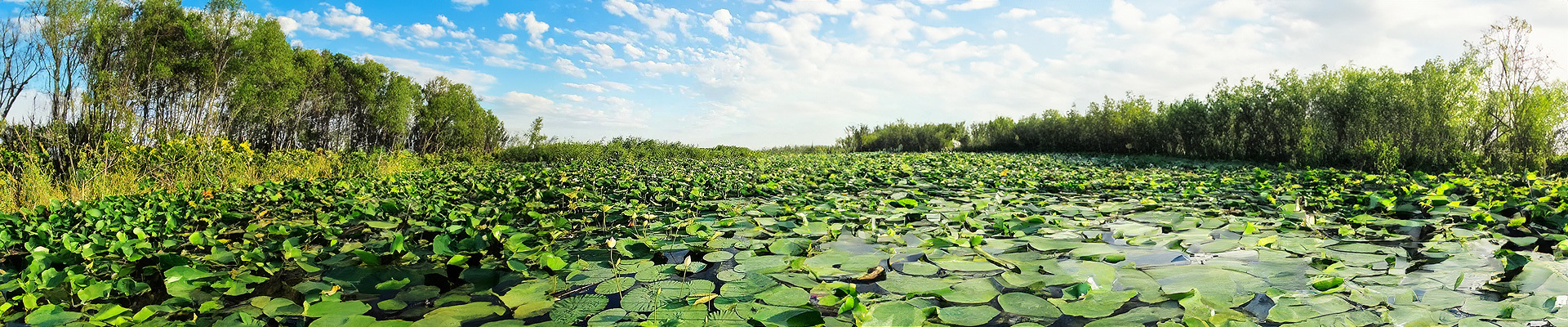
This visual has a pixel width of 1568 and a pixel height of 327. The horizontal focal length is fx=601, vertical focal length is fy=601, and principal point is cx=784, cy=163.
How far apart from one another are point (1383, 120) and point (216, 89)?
67.2ft

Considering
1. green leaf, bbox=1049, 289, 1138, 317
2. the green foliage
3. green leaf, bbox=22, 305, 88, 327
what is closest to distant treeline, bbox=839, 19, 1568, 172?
the green foliage

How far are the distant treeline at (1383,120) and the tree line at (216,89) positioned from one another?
15.6 meters

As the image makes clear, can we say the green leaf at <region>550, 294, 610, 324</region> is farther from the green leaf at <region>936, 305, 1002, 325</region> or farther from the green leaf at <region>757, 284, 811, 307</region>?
the green leaf at <region>936, 305, 1002, 325</region>

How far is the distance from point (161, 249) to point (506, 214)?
4.13 feet

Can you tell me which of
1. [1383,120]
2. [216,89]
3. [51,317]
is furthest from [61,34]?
[1383,120]

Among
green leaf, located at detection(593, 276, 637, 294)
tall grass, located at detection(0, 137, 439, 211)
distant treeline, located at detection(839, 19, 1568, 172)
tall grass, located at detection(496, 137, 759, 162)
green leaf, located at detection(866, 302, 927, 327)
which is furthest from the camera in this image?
tall grass, located at detection(496, 137, 759, 162)

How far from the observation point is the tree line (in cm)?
804

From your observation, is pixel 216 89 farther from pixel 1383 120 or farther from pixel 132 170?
pixel 1383 120

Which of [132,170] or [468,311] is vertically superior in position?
[132,170]

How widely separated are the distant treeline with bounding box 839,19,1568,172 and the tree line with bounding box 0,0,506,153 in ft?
51.0

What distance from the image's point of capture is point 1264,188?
477 centimetres

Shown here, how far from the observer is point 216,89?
39.2 ft

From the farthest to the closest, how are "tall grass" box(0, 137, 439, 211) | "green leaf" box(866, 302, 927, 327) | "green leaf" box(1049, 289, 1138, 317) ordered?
"tall grass" box(0, 137, 439, 211)
"green leaf" box(1049, 289, 1138, 317)
"green leaf" box(866, 302, 927, 327)

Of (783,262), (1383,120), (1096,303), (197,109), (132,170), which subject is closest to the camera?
(1096,303)
